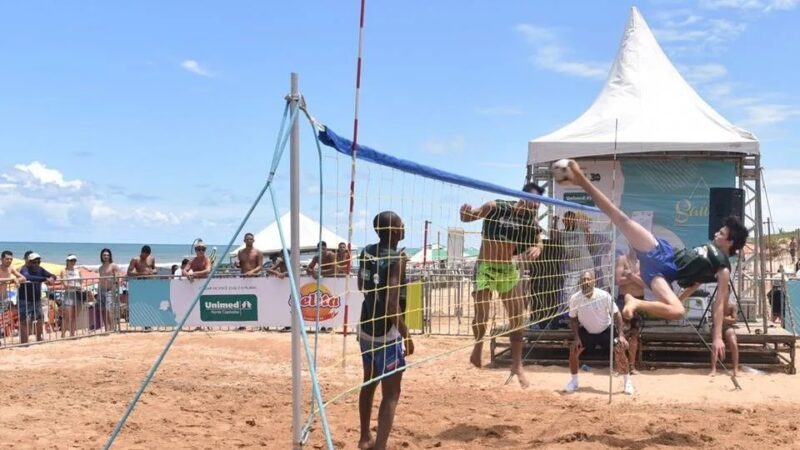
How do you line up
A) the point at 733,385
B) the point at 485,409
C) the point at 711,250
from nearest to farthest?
the point at 711,250, the point at 485,409, the point at 733,385

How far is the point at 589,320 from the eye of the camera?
7523mm

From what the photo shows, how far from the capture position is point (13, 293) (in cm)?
1158

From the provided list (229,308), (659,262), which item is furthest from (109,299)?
(659,262)

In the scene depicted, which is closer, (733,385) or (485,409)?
(485,409)

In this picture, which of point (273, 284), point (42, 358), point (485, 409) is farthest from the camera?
point (273, 284)

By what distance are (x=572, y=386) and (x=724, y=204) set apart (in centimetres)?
363

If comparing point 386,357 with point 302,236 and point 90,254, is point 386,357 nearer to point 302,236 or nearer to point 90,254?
point 302,236

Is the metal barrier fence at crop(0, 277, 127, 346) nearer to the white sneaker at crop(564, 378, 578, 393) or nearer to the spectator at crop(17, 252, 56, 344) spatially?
the spectator at crop(17, 252, 56, 344)

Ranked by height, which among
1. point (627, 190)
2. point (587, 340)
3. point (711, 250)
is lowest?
point (587, 340)

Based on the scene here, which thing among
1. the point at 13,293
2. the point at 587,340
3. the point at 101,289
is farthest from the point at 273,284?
the point at 587,340

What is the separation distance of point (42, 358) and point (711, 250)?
8.12m

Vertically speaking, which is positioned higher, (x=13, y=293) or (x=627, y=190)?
(x=627, y=190)

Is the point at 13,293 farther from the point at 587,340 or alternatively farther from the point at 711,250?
the point at 711,250

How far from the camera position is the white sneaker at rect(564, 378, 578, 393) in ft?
23.2
